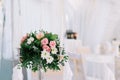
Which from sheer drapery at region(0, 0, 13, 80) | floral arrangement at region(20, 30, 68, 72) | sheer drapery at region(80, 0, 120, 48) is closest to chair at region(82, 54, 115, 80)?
sheer drapery at region(0, 0, 13, 80)

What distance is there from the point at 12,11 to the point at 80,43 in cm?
412

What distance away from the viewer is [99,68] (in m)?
4.20

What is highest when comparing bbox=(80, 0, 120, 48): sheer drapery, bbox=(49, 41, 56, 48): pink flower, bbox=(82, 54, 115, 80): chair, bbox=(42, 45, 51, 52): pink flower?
bbox=(80, 0, 120, 48): sheer drapery

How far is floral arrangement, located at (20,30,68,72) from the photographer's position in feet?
7.32

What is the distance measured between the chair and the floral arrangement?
5.14 ft

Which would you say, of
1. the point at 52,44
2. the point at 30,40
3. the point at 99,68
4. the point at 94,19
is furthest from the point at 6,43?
the point at 94,19

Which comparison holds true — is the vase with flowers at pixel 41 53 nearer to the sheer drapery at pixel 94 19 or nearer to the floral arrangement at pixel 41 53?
the floral arrangement at pixel 41 53

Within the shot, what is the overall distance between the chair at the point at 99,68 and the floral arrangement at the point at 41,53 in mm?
1567

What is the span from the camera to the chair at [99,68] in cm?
382

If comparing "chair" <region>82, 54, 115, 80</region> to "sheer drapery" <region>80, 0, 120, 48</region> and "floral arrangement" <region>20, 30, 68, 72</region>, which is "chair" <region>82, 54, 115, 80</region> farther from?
"sheer drapery" <region>80, 0, 120, 48</region>

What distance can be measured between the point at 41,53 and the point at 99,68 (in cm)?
214

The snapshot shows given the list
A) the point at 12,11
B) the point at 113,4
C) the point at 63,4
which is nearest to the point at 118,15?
the point at 113,4

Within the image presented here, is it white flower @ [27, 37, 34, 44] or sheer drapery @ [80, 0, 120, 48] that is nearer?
white flower @ [27, 37, 34, 44]

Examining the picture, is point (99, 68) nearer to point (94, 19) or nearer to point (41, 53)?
point (41, 53)
